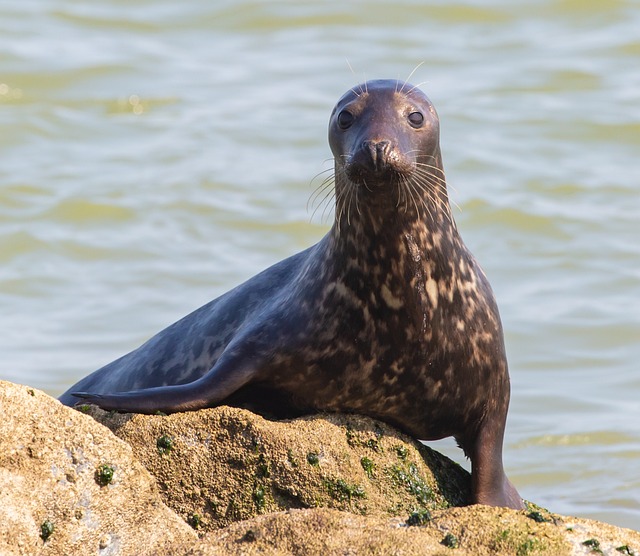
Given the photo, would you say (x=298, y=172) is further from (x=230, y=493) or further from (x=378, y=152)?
(x=230, y=493)

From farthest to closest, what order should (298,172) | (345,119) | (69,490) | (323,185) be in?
(298,172) → (323,185) → (345,119) → (69,490)

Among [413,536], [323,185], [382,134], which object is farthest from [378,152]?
[323,185]

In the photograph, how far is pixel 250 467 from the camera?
5164mm

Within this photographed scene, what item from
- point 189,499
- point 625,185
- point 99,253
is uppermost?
point 625,185

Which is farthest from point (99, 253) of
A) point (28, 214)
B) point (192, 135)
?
point (192, 135)

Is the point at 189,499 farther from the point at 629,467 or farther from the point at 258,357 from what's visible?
the point at 629,467

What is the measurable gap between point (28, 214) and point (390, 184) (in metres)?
9.20

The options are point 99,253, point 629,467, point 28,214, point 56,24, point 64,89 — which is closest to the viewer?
point 629,467

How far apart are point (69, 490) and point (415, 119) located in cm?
237

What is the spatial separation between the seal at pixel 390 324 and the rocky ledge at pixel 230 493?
238mm

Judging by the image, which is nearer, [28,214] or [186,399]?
[186,399]

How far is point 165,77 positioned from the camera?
→ 18719 mm

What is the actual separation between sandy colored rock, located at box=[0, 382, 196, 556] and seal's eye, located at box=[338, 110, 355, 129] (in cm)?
189

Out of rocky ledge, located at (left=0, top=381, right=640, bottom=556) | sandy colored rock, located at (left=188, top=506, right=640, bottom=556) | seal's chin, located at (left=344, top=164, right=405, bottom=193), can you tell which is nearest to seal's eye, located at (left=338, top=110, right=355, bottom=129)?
seal's chin, located at (left=344, top=164, right=405, bottom=193)
